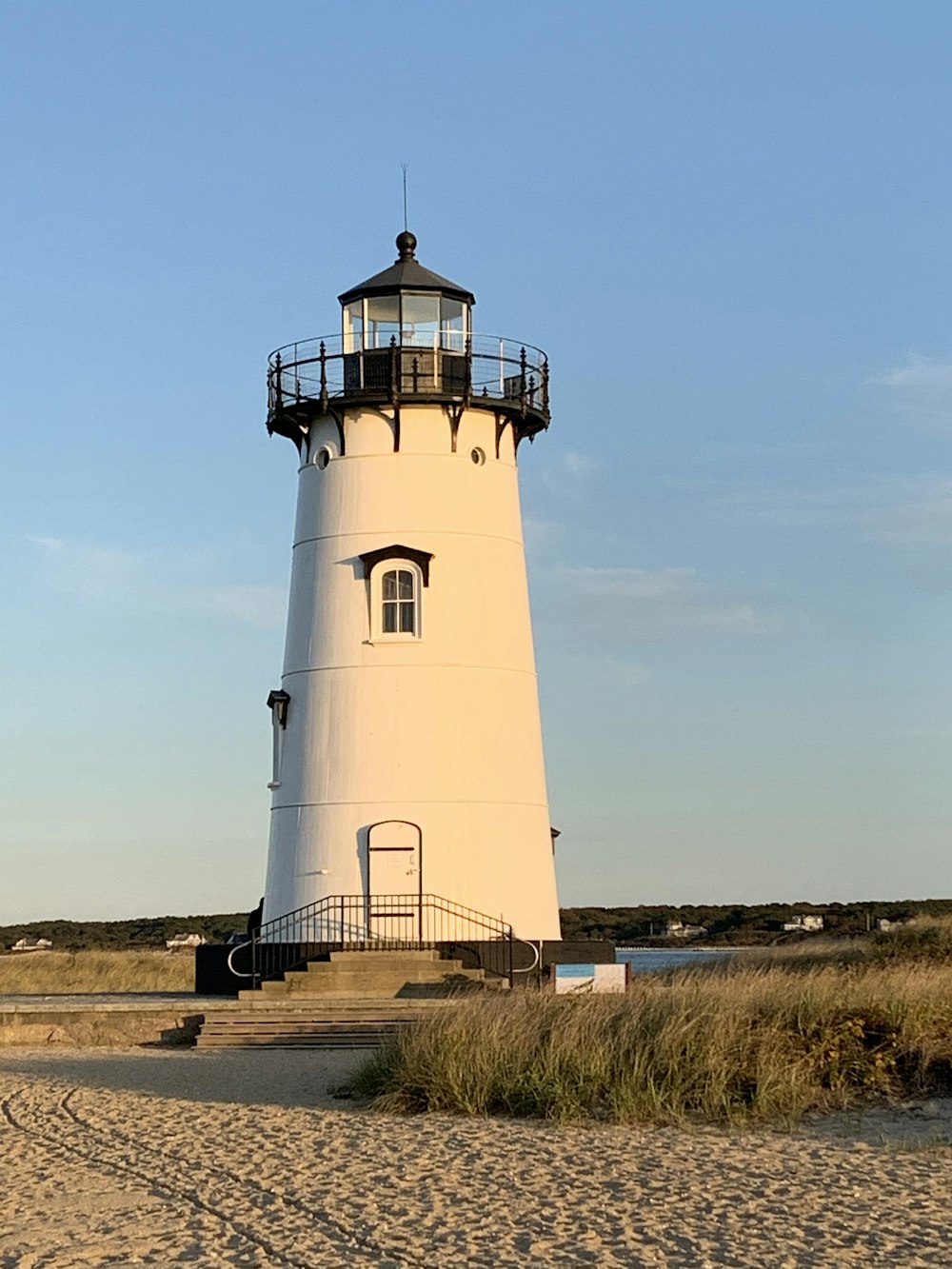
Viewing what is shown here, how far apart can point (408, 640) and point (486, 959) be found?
4.71 meters

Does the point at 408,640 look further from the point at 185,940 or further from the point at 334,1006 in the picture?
the point at 185,940

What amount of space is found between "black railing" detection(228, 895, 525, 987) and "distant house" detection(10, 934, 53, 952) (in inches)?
1830

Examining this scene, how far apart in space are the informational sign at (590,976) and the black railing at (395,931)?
234cm

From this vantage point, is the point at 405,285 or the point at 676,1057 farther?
the point at 405,285

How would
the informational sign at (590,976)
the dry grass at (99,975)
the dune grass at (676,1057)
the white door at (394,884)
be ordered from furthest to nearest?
the dry grass at (99,975) → the white door at (394,884) → the informational sign at (590,976) → the dune grass at (676,1057)

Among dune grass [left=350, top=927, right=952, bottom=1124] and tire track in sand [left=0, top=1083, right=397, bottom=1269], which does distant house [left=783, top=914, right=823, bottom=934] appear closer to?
dune grass [left=350, top=927, right=952, bottom=1124]

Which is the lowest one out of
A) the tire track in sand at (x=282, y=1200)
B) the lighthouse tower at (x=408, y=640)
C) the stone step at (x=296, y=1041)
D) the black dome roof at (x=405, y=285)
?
the tire track in sand at (x=282, y=1200)

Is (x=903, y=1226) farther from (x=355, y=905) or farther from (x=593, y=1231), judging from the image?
(x=355, y=905)

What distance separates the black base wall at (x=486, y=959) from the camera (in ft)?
89.8

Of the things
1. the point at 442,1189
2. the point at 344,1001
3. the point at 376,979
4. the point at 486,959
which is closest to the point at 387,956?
the point at 376,979

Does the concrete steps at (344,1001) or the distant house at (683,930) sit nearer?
the concrete steps at (344,1001)

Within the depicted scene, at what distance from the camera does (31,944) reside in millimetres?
82688

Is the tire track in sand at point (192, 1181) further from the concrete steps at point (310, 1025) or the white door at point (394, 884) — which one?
the white door at point (394, 884)

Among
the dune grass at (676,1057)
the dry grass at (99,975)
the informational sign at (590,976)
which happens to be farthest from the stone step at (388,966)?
the dry grass at (99,975)
